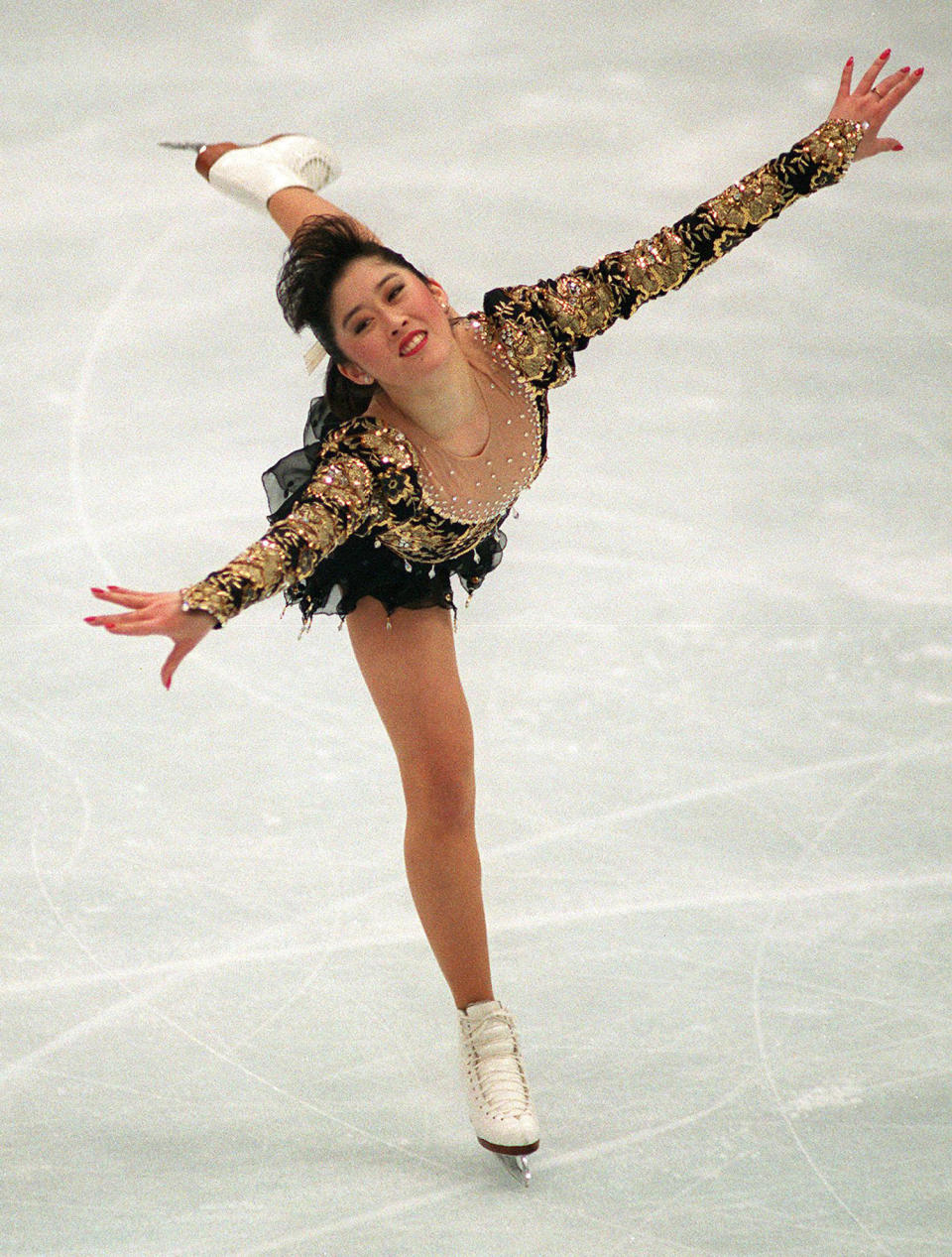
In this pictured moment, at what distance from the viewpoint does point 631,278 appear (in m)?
2.64

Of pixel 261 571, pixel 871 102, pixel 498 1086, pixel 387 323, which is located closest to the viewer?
pixel 261 571

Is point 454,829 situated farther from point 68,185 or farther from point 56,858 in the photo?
point 68,185

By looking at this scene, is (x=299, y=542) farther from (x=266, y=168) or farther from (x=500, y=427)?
(x=266, y=168)

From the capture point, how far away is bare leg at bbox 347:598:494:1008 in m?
2.58

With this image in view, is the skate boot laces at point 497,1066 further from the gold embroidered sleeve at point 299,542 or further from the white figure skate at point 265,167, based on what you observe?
the white figure skate at point 265,167

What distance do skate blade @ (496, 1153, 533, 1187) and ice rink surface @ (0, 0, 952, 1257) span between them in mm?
26

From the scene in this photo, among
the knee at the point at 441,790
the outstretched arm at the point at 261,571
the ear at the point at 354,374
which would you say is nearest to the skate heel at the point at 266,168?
the ear at the point at 354,374

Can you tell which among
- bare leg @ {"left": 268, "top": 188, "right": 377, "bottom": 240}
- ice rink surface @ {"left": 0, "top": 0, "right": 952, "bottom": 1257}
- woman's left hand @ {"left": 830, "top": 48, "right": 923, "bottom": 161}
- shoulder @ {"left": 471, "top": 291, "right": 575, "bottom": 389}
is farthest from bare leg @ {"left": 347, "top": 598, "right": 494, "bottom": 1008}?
woman's left hand @ {"left": 830, "top": 48, "right": 923, "bottom": 161}

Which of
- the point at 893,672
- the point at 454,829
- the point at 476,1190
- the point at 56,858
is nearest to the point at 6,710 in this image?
the point at 56,858

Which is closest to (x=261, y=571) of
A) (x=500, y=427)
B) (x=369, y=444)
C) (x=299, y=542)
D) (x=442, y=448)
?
(x=299, y=542)

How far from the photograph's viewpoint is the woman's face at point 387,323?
2.42 m

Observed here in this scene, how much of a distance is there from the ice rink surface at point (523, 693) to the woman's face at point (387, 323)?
122 centimetres

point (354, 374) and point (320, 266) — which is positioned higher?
point (320, 266)

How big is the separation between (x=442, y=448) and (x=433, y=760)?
1.67 ft
